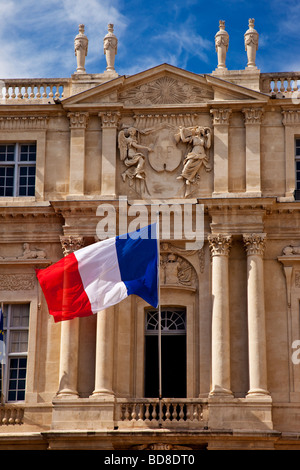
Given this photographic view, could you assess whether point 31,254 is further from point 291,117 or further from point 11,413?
point 291,117

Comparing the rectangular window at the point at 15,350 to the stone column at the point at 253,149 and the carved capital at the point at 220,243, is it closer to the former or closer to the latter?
the carved capital at the point at 220,243

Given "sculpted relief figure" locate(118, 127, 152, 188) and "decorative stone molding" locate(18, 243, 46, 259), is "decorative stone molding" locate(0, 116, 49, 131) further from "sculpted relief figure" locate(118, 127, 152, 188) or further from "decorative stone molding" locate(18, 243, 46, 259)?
"decorative stone molding" locate(18, 243, 46, 259)

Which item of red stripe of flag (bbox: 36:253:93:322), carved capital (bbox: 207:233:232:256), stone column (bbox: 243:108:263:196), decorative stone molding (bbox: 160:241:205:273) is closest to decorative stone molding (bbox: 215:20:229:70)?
stone column (bbox: 243:108:263:196)

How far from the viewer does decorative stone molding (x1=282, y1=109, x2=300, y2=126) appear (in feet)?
103

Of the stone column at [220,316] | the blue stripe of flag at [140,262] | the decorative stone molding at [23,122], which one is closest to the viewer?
the blue stripe of flag at [140,262]

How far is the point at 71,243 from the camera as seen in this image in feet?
99.7

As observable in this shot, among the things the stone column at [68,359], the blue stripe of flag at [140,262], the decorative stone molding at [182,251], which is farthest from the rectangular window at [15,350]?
the decorative stone molding at [182,251]

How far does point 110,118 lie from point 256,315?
23.3 feet

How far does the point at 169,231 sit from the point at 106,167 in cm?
265

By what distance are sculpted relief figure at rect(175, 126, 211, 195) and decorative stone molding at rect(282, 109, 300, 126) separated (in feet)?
7.15

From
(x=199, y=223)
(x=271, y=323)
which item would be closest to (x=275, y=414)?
(x=271, y=323)

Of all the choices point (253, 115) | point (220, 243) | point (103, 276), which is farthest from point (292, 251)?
point (103, 276)

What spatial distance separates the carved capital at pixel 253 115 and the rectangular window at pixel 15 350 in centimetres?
814

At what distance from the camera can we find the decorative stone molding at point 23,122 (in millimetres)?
32062
